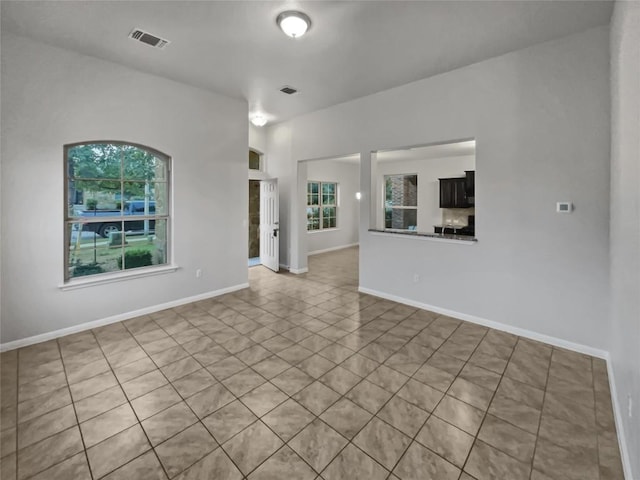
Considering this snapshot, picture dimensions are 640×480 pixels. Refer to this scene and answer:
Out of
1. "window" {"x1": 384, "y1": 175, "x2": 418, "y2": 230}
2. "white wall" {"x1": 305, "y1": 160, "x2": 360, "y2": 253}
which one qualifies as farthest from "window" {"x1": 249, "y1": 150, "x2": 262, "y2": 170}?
"window" {"x1": 384, "y1": 175, "x2": 418, "y2": 230}

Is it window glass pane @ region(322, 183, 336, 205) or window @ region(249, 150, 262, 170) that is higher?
window @ region(249, 150, 262, 170)

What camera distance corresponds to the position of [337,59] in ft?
11.5

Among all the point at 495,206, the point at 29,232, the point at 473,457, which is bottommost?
the point at 473,457

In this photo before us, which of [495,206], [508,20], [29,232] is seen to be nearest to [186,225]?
[29,232]

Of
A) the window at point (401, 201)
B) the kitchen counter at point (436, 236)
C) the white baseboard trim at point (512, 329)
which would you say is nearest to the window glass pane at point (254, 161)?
the kitchen counter at point (436, 236)

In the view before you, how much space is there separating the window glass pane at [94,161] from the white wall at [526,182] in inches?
142

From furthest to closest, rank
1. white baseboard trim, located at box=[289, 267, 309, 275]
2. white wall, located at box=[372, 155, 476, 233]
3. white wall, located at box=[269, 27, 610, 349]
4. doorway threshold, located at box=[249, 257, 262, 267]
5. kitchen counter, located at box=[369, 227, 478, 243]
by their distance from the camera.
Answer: white wall, located at box=[372, 155, 476, 233]
doorway threshold, located at box=[249, 257, 262, 267]
white baseboard trim, located at box=[289, 267, 309, 275]
kitchen counter, located at box=[369, 227, 478, 243]
white wall, located at box=[269, 27, 610, 349]

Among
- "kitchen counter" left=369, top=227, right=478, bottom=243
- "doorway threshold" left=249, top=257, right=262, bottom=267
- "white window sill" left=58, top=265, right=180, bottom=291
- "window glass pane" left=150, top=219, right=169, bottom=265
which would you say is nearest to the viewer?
"white window sill" left=58, top=265, right=180, bottom=291

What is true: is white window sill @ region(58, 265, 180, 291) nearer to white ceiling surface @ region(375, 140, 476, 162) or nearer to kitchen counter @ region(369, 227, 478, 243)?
kitchen counter @ region(369, 227, 478, 243)

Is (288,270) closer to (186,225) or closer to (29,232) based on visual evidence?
(186,225)

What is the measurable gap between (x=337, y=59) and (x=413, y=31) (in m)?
0.90

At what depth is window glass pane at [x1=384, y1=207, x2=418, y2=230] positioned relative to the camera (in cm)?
927

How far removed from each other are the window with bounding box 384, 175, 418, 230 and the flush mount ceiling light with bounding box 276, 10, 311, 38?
6.88 meters

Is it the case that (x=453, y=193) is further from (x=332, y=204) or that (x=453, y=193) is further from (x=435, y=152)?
(x=332, y=204)
